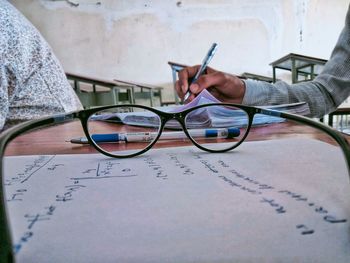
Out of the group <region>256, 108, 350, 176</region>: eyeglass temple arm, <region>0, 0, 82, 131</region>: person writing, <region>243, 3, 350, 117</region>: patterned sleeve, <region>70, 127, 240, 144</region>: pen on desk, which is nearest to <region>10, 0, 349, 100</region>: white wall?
<region>0, 0, 82, 131</region>: person writing

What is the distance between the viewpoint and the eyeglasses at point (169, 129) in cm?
19

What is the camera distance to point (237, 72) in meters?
3.43

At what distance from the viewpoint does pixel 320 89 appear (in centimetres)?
69

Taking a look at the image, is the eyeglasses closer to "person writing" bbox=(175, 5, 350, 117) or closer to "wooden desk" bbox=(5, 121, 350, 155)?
"wooden desk" bbox=(5, 121, 350, 155)

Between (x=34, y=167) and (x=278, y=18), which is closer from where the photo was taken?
(x=34, y=167)

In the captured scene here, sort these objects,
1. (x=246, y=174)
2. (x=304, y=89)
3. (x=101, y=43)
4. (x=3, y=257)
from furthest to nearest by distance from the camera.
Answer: (x=101, y=43) < (x=304, y=89) < (x=246, y=174) < (x=3, y=257)

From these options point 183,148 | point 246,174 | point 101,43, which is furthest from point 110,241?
point 101,43

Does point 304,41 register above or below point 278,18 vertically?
below

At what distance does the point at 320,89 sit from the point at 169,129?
39cm

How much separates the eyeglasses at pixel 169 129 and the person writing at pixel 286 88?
0.12 m

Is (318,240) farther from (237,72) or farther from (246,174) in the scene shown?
(237,72)

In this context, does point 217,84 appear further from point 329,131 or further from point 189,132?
point 329,131

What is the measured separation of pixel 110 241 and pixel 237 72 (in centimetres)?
344

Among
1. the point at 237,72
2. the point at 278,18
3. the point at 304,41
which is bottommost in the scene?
the point at 237,72
